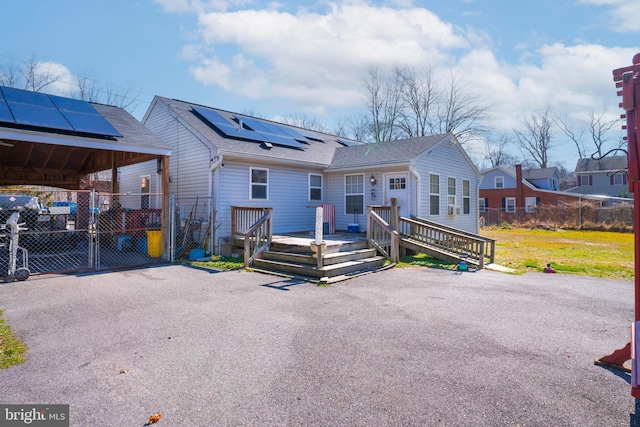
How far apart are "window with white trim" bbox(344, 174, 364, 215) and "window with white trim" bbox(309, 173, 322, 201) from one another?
108cm

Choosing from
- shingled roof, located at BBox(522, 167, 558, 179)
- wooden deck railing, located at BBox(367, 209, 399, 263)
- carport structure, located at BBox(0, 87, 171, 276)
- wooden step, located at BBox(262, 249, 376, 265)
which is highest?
shingled roof, located at BBox(522, 167, 558, 179)

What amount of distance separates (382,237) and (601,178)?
38654 millimetres

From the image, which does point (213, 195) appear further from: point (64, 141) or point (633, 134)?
point (633, 134)

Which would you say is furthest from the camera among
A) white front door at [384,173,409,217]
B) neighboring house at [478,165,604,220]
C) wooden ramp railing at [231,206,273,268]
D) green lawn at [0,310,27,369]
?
neighboring house at [478,165,604,220]

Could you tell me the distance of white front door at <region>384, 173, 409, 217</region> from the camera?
12727mm

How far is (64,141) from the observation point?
8539 millimetres

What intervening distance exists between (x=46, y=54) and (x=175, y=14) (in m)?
16.3

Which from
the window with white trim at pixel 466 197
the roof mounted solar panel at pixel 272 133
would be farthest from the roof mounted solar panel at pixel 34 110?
the window with white trim at pixel 466 197

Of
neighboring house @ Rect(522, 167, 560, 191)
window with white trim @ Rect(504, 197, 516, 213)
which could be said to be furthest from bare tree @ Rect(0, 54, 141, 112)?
neighboring house @ Rect(522, 167, 560, 191)

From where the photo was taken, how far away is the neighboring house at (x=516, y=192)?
104 ft

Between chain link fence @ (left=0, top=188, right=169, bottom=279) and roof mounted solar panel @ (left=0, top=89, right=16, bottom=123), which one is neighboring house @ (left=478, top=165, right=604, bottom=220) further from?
roof mounted solar panel @ (left=0, top=89, right=16, bottom=123)

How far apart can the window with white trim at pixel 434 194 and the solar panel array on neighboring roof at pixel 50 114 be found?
34.5 ft

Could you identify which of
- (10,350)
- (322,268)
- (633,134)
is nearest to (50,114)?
(10,350)

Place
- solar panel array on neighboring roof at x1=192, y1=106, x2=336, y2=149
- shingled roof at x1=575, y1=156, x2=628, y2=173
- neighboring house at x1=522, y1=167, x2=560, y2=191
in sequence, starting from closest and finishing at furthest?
solar panel array on neighboring roof at x1=192, y1=106, x2=336, y2=149
shingled roof at x1=575, y1=156, x2=628, y2=173
neighboring house at x1=522, y1=167, x2=560, y2=191
